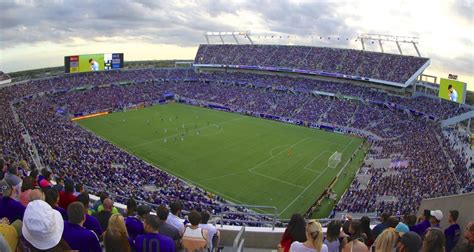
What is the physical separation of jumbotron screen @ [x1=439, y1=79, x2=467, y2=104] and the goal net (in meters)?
17.9

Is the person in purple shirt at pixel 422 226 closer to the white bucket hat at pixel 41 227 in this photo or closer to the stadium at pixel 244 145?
the stadium at pixel 244 145

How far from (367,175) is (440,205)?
24012 mm

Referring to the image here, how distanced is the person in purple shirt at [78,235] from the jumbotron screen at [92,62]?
67.1 metres

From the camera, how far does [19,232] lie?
456cm

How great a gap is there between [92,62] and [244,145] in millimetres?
40176

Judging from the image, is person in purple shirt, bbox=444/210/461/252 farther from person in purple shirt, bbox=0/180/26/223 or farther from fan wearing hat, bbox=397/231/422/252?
person in purple shirt, bbox=0/180/26/223

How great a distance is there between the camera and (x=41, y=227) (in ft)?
13.0

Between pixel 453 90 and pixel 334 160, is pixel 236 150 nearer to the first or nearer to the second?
pixel 334 160

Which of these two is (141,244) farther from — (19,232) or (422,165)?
(422,165)

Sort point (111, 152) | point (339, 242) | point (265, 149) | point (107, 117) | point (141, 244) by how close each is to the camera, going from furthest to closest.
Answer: point (107, 117) < point (265, 149) < point (111, 152) < point (339, 242) < point (141, 244)

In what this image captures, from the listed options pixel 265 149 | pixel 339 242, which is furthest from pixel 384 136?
pixel 339 242

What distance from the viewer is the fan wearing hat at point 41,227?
398 cm

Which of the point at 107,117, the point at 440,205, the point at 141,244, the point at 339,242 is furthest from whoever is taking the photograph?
the point at 107,117

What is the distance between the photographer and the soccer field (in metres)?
29.1
